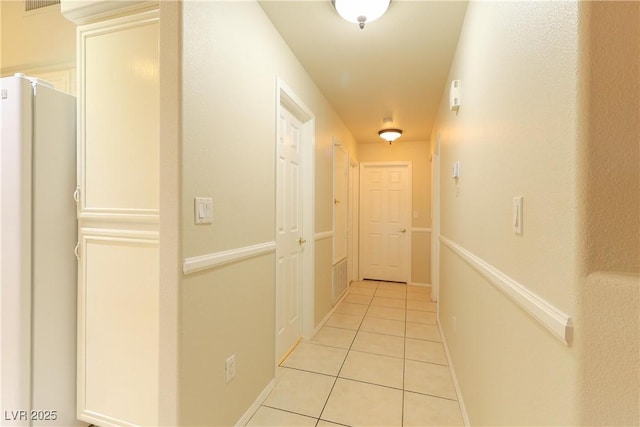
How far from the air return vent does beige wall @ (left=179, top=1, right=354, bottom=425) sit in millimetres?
1555

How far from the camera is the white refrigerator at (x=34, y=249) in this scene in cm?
136

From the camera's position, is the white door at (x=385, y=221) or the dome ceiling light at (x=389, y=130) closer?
the dome ceiling light at (x=389, y=130)

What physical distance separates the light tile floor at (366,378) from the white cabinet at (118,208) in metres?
0.78

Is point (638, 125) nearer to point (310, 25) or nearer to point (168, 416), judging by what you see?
point (168, 416)

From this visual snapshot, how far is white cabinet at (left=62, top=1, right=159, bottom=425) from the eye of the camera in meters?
1.36

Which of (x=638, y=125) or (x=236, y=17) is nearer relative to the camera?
(x=638, y=125)

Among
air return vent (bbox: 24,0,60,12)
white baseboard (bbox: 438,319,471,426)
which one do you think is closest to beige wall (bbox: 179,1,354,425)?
white baseboard (bbox: 438,319,471,426)

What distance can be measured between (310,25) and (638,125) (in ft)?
6.22

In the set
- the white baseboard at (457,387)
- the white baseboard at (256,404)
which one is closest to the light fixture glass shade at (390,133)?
the white baseboard at (457,387)

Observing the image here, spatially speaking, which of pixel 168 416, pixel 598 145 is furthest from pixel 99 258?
pixel 598 145

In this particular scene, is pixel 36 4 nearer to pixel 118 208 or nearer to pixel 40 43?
pixel 40 43

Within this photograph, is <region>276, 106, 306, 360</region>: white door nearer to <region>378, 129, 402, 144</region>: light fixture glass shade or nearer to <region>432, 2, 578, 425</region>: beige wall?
<region>432, 2, 578, 425</region>: beige wall

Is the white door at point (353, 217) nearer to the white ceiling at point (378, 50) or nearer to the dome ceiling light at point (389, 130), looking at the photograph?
the dome ceiling light at point (389, 130)

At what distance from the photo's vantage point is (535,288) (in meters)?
0.78
